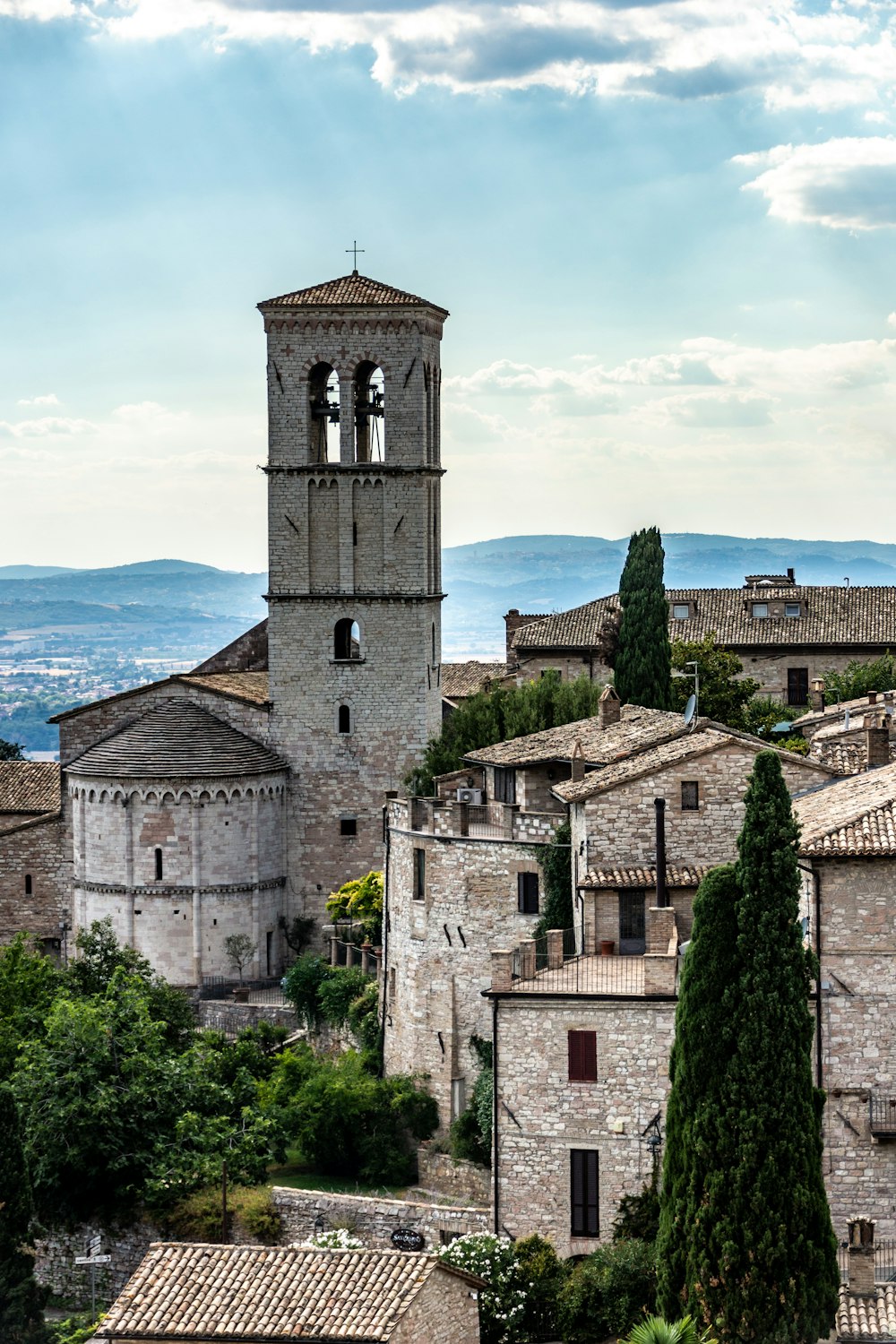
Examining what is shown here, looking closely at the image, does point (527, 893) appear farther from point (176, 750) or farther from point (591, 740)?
point (176, 750)

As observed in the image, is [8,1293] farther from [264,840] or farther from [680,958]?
[264,840]

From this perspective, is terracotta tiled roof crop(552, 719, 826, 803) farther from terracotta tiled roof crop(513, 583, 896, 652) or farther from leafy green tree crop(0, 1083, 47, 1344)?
terracotta tiled roof crop(513, 583, 896, 652)

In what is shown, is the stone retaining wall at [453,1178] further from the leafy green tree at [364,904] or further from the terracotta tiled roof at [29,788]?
the terracotta tiled roof at [29,788]

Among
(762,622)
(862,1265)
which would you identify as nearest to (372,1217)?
(862,1265)

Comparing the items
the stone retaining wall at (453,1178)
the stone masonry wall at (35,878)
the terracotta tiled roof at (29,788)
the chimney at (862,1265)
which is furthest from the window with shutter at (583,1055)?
the terracotta tiled roof at (29,788)

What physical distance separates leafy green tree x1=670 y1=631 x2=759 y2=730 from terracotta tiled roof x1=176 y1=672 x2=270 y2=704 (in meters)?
12.2

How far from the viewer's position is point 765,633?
295ft

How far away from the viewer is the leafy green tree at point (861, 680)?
7788cm

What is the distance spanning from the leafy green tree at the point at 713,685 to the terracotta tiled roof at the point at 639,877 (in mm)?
24236

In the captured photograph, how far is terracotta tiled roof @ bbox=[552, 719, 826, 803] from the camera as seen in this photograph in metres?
44.6

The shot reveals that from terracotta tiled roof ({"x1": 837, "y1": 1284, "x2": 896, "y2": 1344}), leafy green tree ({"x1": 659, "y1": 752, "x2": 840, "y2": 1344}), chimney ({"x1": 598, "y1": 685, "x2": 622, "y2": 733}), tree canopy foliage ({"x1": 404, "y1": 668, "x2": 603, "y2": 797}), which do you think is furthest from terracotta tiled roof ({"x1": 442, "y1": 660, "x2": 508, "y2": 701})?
terracotta tiled roof ({"x1": 837, "y1": 1284, "x2": 896, "y2": 1344})

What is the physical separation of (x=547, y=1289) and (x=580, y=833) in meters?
9.14

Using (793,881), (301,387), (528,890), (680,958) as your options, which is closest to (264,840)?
(301,387)

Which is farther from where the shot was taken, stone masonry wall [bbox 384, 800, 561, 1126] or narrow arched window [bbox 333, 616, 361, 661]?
narrow arched window [bbox 333, 616, 361, 661]
